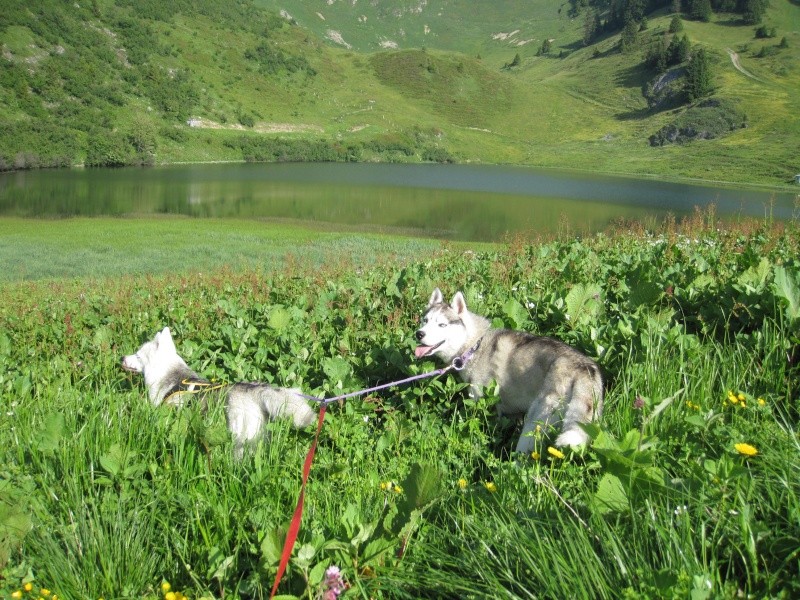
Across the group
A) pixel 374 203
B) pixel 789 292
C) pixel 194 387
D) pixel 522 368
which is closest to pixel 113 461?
pixel 194 387

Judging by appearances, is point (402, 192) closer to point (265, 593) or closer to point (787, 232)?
point (787, 232)

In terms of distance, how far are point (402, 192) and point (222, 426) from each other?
2949 inches

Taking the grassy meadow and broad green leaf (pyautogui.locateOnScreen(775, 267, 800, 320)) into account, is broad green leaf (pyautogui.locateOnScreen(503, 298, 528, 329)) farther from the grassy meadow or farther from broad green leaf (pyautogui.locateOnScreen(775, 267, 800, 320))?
broad green leaf (pyautogui.locateOnScreen(775, 267, 800, 320))

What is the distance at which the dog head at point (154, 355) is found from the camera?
6.89 metres

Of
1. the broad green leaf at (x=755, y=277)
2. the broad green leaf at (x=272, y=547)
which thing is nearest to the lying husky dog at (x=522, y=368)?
the broad green leaf at (x=272, y=547)

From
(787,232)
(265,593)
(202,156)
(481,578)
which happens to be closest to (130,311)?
(265,593)

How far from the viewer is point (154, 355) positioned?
6891 millimetres

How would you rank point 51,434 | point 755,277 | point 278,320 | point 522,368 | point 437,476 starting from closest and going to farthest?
point 437,476, point 51,434, point 522,368, point 755,277, point 278,320

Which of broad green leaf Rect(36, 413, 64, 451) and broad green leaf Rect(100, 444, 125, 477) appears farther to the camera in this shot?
broad green leaf Rect(36, 413, 64, 451)

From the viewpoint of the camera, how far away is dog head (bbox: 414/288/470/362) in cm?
654

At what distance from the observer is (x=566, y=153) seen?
634 feet

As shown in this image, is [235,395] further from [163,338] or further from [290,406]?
[163,338]

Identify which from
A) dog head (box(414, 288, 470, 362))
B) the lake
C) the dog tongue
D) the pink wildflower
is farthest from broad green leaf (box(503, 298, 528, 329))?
the lake

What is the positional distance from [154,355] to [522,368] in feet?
14.2
